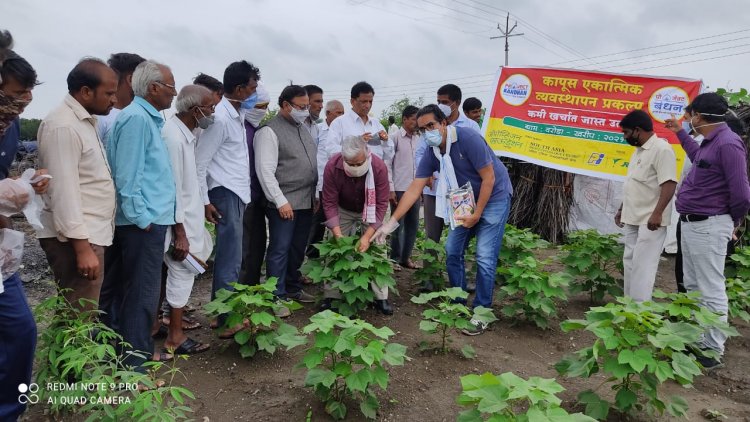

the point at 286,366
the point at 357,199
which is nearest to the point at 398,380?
the point at 286,366

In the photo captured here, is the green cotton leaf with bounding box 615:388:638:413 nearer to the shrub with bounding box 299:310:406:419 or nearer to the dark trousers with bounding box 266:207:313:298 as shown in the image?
the shrub with bounding box 299:310:406:419

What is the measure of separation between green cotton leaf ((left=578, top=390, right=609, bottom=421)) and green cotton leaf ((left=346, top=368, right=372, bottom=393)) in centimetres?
113

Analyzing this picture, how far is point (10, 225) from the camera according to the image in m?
2.20

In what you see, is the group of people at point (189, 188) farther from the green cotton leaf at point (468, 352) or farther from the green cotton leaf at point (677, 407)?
the green cotton leaf at point (677, 407)

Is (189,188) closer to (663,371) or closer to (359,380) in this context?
(359,380)

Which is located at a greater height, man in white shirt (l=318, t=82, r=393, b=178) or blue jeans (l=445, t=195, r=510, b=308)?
man in white shirt (l=318, t=82, r=393, b=178)

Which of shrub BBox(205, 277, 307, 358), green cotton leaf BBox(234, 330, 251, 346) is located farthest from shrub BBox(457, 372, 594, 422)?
green cotton leaf BBox(234, 330, 251, 346)

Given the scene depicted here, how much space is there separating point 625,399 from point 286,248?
262 centimetres

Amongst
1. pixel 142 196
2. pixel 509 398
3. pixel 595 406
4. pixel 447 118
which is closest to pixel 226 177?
pixel 142 196

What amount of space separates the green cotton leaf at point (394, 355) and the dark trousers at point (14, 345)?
1.59m

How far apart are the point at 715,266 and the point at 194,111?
370cm

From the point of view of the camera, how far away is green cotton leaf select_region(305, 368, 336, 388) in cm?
242

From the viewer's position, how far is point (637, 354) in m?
2.35

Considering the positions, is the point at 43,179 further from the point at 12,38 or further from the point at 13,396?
the point at 13,396
